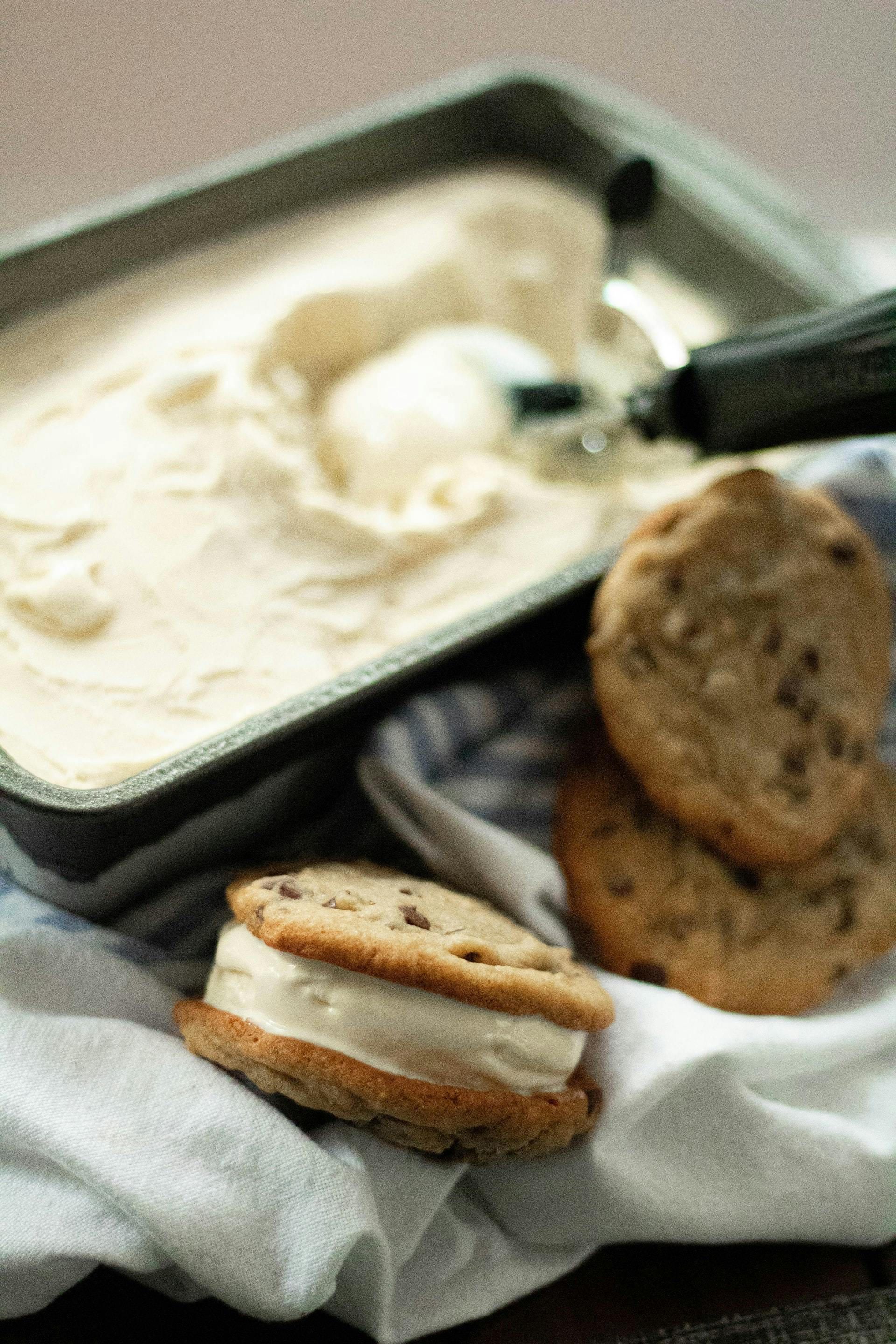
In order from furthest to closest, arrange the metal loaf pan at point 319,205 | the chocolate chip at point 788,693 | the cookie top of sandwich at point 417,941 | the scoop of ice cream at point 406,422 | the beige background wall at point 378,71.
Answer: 1. the beige background wall at point 378,71
2. the scoop of ice cream at point 406,422
3. the chocolate chip at point 788,693
4. the metal loaf pan at point 319,205
5. the cookie top of sandwich at point 417,941

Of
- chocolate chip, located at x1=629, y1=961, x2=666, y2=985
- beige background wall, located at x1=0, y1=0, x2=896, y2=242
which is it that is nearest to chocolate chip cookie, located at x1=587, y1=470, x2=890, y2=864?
chocolate chip, located at x1=629, y1=961, x2=666, y2=985

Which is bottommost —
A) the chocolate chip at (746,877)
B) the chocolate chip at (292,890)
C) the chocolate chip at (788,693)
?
the chocolate chip at (746,877)

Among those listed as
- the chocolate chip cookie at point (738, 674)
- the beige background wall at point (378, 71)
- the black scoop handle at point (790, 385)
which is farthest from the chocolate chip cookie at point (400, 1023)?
the beige background wall at point (378, 71)

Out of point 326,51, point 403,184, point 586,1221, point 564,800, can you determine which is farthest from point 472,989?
point 326,51

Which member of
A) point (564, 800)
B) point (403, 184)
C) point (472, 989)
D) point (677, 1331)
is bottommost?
point (677, 1331)

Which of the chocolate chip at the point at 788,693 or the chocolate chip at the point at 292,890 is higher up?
the chocolate chip at the point at 292,890

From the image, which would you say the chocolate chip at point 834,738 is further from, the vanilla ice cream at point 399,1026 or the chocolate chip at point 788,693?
the vanilla ice cream at point 399,1026

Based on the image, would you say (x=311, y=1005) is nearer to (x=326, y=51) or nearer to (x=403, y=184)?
(x=403, y=184)

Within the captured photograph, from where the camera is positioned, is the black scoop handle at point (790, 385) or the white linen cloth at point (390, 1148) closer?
the white linen cloth at point (390, 1148)
